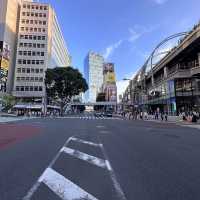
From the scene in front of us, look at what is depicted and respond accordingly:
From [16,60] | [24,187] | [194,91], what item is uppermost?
[16,60]

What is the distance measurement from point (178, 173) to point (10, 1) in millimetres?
92888

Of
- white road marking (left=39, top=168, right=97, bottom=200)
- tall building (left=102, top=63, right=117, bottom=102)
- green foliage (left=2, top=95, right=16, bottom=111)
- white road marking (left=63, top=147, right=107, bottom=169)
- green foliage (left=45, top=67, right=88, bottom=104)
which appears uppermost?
tall building (left=102, top=63, right=117, bottom=102)

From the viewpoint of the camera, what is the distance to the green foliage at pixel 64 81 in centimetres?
6069

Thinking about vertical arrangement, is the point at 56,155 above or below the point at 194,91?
below

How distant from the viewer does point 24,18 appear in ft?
292

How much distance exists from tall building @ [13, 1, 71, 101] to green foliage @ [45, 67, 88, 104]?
2355cm

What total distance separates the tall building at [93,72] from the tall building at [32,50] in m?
86.1

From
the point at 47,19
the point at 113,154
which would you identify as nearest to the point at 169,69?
the point at 113,154

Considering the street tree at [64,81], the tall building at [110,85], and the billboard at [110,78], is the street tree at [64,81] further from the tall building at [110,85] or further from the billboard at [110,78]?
the billboard at [110,78]

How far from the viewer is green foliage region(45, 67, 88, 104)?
6069 cm

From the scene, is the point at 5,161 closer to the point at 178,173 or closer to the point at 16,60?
the point at 178,173

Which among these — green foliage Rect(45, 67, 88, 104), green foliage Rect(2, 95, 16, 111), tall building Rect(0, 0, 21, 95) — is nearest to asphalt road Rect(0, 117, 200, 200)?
green foliage Rect(45, 67, 88, 104)

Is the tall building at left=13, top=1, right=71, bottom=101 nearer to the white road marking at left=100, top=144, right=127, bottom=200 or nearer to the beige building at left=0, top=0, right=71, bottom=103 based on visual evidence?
the beige building at left=0, top=0, right=71, bottom=103

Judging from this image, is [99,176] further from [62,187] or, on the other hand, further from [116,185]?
[62,187]
